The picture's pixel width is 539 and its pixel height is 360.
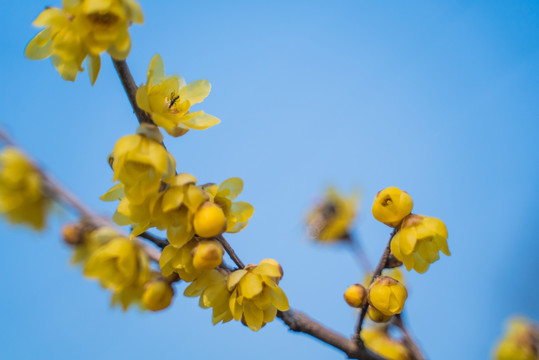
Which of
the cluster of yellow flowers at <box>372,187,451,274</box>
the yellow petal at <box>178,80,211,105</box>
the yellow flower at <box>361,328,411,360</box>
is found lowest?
the yellow flower at <box>361,328,411,360</box>

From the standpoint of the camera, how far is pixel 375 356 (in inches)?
37.2

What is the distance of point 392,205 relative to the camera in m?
0.86

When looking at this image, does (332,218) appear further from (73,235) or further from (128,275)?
(128,275)

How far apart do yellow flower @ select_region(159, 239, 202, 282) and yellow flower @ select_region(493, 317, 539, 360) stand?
1.32 metres

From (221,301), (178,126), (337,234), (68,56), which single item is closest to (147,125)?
(178,126)

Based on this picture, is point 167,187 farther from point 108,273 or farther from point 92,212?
point 92,212

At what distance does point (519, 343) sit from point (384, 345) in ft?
2.14

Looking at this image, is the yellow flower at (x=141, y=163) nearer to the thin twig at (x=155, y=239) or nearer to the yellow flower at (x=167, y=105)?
the yellow flower at (x=167, y=105)

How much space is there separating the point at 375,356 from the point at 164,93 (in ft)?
2.45

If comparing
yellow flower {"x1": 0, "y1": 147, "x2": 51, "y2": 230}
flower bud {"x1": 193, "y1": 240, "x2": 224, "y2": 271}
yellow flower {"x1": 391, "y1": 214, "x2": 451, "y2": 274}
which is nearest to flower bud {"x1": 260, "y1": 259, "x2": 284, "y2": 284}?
flower bud {"x1": 193, "y1": 240, "x2": 224, "y2": 271}

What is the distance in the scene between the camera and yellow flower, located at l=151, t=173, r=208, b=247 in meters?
0.77

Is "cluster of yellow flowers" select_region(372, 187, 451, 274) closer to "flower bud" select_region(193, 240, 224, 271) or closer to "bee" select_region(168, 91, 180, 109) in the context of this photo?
"flower bud" select_region(193, 240, 224, 271)

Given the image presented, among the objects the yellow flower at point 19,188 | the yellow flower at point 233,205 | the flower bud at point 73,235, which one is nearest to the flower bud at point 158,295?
the yellow flower at point 233,205

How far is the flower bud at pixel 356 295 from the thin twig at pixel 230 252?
247 mm
